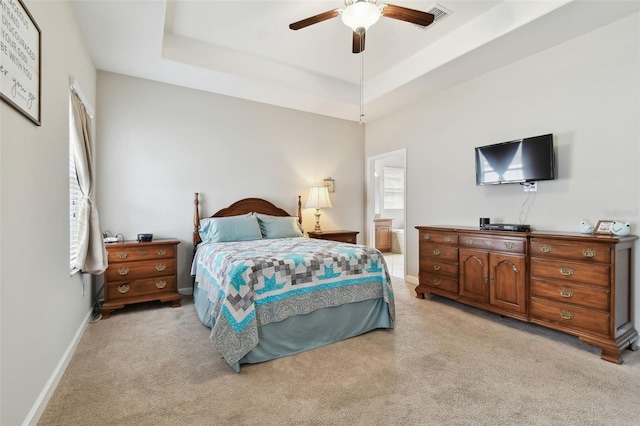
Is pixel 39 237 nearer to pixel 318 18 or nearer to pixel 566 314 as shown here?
pixel 318 18

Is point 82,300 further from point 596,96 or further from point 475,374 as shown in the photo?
point 596,96

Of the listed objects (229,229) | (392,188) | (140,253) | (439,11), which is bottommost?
(140,253)

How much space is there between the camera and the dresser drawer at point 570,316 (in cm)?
241

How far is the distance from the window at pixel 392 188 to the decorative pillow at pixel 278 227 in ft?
14.6

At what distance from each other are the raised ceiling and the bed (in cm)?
220

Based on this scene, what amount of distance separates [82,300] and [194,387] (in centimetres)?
172

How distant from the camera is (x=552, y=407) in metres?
1.78

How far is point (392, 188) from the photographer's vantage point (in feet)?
27.6

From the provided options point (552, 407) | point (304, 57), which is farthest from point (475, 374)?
point (304, 57)

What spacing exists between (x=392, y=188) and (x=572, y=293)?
19.6ft

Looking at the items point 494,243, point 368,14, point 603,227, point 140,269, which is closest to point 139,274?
point 140,269

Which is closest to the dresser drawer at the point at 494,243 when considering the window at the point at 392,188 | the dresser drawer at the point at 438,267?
the dresser drawer at the point at 438,267

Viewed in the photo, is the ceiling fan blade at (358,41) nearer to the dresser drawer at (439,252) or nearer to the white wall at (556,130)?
the white wall at (556,130)

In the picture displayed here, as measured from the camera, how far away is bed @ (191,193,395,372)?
221cm
